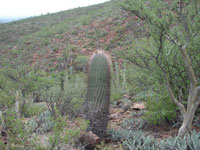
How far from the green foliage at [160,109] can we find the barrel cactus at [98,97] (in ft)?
3.30

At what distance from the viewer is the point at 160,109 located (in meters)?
4.61

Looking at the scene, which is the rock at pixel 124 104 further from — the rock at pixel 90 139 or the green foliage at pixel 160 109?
the rock at pixel 90 139

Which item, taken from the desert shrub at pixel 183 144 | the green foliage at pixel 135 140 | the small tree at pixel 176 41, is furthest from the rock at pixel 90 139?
the small tree at pixel 176 41

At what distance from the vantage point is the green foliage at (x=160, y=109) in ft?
14.6

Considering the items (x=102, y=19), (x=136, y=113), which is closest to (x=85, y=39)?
(x=102, y=19)

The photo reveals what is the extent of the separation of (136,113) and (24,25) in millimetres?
25322

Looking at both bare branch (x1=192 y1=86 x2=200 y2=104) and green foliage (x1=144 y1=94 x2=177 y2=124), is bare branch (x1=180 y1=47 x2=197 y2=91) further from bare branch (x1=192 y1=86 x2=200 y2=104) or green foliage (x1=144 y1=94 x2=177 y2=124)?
green foliage (x1=144 y1=94 x2=177 y2=124)

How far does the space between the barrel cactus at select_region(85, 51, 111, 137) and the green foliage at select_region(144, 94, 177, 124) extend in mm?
1006

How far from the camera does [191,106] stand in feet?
11.2

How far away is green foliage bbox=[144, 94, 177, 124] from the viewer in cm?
446

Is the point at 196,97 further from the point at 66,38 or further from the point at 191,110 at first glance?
the point at 66,38

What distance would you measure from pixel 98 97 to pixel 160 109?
4.64ft

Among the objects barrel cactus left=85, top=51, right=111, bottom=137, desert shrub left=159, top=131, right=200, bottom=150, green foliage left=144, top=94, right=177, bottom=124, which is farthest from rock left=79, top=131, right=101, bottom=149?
green foliage left=144, top=94, right=177, bottom=124

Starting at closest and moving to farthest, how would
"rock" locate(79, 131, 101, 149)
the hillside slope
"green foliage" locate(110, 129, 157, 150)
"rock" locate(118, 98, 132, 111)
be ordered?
"green foliage" locate(110, 129, 157, 150)
"rock" locate(79, 131, 101, 149)
"rock" locate(118, 98, 132, 111)
the hillside slope
